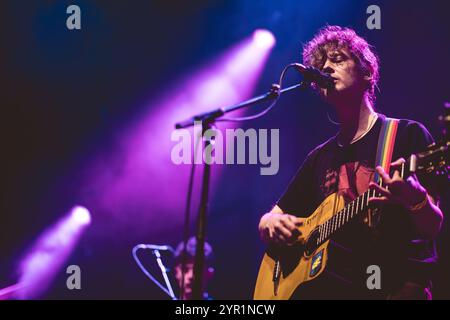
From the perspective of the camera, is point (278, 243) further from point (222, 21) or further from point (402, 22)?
point (222, 21)

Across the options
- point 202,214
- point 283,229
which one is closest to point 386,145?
point 283,229

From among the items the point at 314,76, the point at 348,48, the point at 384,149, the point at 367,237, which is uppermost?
the point at 348,48

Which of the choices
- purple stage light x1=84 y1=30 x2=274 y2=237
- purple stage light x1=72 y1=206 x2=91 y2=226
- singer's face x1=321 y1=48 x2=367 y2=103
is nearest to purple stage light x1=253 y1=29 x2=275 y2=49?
purple stage light x1=84 y1=30 x2=274 y2=237

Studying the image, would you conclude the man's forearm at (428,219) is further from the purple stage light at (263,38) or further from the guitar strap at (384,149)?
the purple stage light at (263,38)

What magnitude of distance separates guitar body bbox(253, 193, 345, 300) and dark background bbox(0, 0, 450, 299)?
8.43ft

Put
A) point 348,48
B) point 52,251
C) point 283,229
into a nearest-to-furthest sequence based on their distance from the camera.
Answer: point 283,229, point 348,48, point 52,251

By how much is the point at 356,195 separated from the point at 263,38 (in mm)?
3814

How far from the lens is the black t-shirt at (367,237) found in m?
2.26

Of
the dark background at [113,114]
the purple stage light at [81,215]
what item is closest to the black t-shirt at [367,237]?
the dark background at [113,114]

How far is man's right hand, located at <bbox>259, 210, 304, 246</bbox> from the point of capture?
281 centimetres

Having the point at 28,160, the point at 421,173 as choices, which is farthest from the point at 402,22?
the point at 28,160

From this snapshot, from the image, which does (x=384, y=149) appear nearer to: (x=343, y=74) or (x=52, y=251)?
(x=343, y=74)

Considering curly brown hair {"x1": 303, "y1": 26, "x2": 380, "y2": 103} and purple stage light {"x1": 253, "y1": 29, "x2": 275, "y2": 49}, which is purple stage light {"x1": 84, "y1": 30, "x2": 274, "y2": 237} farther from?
curly brown hair {"x1": 303, "y1": 26, "x2": 380, "y2": 103}

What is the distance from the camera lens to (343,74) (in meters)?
2.89
